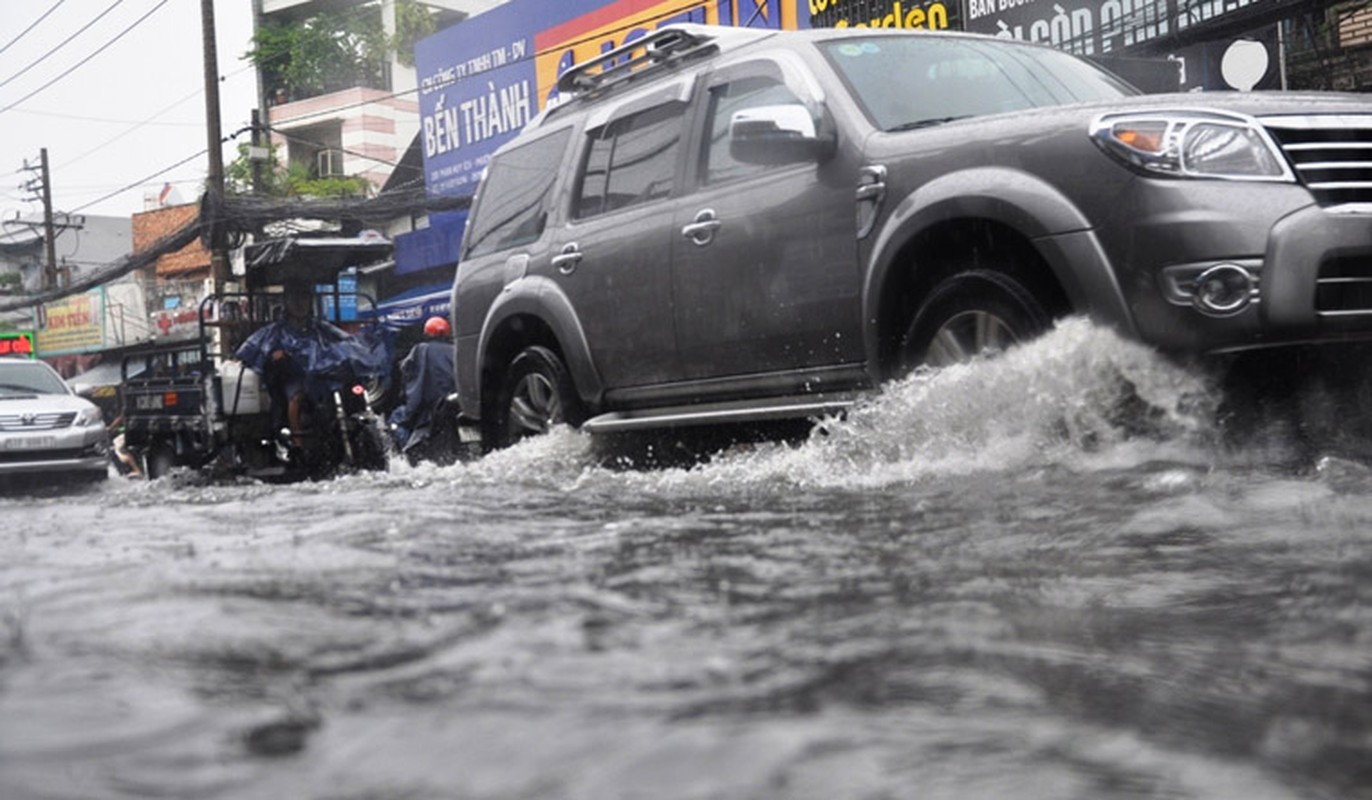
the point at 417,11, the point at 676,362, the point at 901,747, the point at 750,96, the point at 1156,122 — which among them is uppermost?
the point at 417,11

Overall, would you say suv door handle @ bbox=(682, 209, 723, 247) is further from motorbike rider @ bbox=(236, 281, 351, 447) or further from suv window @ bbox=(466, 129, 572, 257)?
motorbike rider @ bbox=(236, 281, 351, 447)

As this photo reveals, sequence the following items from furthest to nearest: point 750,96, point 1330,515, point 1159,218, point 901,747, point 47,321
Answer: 1. point 47,321
2. point 750,96
3. point 1159,218
4. point 1330,515
5. point 901,747

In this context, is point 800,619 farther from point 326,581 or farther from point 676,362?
point 676,362

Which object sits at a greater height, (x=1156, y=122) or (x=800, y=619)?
(x=1156, y=122)

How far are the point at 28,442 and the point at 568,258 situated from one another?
34.8 feet

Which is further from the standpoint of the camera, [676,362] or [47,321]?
[47,321]

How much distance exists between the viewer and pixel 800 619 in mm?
2275

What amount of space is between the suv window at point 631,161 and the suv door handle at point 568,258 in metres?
0.17

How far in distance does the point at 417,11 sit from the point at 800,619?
37.6 meters

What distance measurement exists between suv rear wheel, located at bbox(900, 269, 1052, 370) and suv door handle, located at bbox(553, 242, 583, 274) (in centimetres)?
194

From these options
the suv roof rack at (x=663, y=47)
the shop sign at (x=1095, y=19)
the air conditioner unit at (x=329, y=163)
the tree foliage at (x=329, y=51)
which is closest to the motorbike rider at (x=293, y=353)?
the suv roof rack at (x=663, y=47)

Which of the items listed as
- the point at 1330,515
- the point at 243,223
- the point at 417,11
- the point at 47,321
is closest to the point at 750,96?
the point at 1330,515

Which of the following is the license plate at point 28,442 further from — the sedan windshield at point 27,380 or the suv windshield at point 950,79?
the suv windshield at point 950,79

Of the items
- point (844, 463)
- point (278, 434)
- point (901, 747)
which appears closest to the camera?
point (901, 747)
